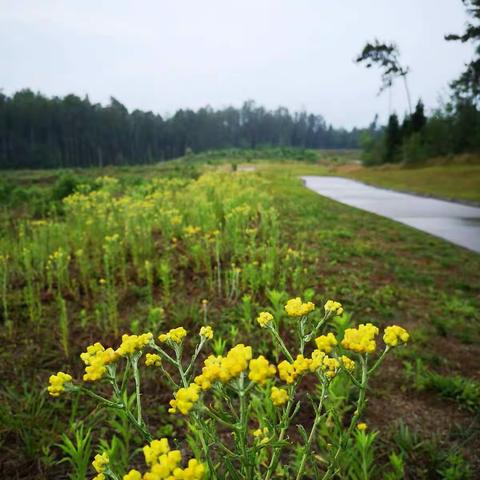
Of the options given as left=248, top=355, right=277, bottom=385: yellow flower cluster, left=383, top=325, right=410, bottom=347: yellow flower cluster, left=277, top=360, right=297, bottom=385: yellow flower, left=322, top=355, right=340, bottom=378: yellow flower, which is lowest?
left=322, top=355, right=340, bottom=378: yellow flower

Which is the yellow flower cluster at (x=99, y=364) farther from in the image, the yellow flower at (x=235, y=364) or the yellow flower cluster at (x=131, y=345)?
the yellow flower at (x=235, y=364)

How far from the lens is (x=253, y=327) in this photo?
3158mm

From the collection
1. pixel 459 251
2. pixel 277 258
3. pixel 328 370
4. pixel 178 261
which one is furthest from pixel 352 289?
pixel 328 370

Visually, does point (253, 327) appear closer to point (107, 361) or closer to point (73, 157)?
point (107, 361)

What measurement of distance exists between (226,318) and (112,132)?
6973cm

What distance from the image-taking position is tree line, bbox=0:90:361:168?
58312 millimetres

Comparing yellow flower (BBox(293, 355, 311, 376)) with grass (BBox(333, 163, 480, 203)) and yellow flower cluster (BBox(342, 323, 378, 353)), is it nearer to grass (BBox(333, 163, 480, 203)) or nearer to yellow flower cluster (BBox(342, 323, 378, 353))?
yellow flower cluster (BBox(342, 323, 378, 353))

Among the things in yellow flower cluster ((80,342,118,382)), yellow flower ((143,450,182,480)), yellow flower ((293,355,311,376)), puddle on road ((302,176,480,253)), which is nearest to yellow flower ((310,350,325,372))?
yellow flower ((293,355,311,376))

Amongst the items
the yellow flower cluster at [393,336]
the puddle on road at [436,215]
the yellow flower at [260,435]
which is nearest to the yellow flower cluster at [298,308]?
the yellow flower cluster at [393,336]

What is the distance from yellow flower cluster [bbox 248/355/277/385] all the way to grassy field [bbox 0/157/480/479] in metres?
0.31

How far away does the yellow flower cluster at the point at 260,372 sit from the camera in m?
0.83

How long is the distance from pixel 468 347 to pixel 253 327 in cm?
168

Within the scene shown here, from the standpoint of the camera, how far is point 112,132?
67.2 meters

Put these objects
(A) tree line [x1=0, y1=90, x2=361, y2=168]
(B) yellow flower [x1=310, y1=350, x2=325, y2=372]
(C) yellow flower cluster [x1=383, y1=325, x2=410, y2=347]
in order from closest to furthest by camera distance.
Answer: (B) yellow flower [x1=310, y1=350, x2=325, y2=372] → (C) yellow flower cluster [x1=383, y1=325, x2=410, y2=347] → (A) tree line [x1=0, y1=90, x2=361, y2=168]
